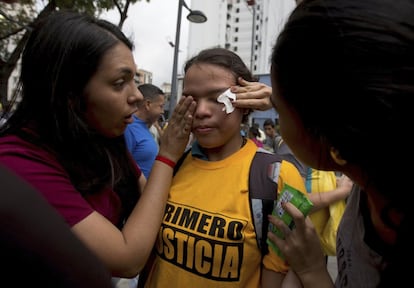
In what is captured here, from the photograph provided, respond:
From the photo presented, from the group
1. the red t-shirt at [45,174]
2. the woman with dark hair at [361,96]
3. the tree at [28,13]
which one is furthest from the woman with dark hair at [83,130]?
the tree at [28,13]

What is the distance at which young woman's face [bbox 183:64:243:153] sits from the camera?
4.58 feet

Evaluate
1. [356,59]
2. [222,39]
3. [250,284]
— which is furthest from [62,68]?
[222,39]

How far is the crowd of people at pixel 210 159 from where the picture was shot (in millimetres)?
617

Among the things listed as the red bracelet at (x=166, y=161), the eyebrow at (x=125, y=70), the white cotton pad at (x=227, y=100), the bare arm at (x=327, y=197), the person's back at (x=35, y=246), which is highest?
the eyebrow at (x=125, y=70)

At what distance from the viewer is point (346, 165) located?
774mm

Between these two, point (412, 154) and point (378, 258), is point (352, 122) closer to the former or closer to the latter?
point (412, 154)

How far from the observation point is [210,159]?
4.78ft

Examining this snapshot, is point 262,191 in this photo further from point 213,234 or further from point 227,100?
point 227,100

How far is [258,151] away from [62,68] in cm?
83

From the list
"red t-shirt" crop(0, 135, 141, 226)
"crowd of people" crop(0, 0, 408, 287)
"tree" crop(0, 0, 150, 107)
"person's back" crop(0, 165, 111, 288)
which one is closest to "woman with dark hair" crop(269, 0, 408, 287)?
"crowd of people" crop(0, 0, 408, 287)

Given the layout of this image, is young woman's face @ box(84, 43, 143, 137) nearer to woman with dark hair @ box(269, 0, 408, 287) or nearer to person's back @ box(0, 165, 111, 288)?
woman with dark hair @ box(269, 0, 408, 287)

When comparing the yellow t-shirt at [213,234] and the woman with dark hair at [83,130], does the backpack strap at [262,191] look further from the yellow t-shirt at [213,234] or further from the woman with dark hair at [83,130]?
the woman with dark hair at [83,130]

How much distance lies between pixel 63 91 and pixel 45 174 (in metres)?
0.32

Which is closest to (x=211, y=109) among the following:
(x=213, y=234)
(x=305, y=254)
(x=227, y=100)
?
(x=227, y=100)
